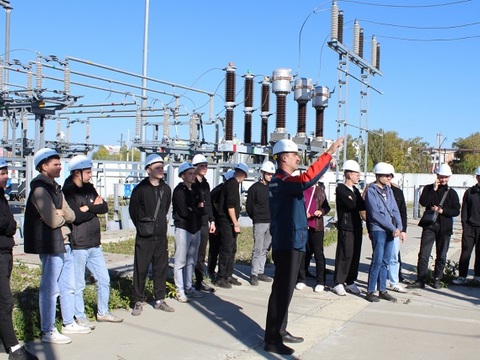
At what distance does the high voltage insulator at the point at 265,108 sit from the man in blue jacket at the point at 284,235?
12.1m

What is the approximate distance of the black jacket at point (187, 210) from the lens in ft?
25.3

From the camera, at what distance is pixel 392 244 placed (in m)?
8.30

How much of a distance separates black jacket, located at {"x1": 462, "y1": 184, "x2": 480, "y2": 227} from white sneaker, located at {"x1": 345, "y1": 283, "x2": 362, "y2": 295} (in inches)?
90.8

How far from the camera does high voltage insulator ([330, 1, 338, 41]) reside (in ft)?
46.2

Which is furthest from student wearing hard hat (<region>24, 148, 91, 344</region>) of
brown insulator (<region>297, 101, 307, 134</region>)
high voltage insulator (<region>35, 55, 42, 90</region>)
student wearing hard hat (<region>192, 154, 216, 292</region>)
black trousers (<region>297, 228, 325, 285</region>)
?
brown insulator (<region>297, 101, 307, 134</region>)

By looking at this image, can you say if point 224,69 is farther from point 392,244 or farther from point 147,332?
point 147,332

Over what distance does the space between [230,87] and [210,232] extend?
27.4 feet

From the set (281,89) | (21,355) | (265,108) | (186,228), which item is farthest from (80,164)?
(265,108)

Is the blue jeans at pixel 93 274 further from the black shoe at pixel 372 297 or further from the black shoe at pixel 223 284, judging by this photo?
the black shoe at pixel 372 297

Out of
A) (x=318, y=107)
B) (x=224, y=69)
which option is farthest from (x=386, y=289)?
(x=224, y=69)

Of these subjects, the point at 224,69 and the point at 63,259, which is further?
the point at 224,69

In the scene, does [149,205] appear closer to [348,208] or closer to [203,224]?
[203,224]

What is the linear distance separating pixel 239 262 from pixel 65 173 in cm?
493

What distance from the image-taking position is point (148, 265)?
7004mm
